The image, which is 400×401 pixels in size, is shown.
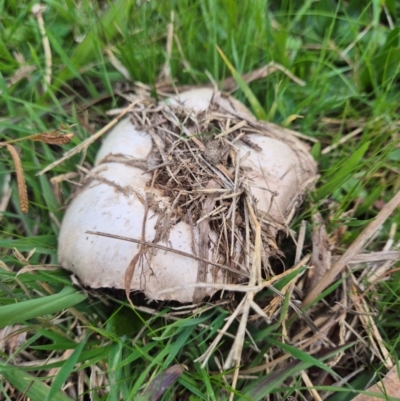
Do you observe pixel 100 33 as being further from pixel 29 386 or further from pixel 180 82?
pixel 29 386


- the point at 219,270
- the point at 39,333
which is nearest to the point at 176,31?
the point at 219,270

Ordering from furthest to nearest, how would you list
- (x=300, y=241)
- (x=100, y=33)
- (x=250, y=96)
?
1. (x=100, y=33)
2. (x=250, y=96)
3. (x=300, y=241)

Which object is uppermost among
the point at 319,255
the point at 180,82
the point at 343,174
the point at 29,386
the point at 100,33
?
the point at 100,33

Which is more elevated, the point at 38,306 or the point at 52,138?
the point at 52,138

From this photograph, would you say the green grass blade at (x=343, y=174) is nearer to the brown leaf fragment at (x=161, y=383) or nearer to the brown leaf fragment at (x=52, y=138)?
the brown leaf fragment at (x=161, y=383)

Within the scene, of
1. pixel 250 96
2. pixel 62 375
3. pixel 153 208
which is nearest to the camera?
pixel 62 375

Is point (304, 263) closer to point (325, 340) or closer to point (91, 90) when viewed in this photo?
point (325, 340)

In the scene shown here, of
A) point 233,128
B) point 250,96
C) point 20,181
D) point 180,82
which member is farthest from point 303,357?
point 180,82
